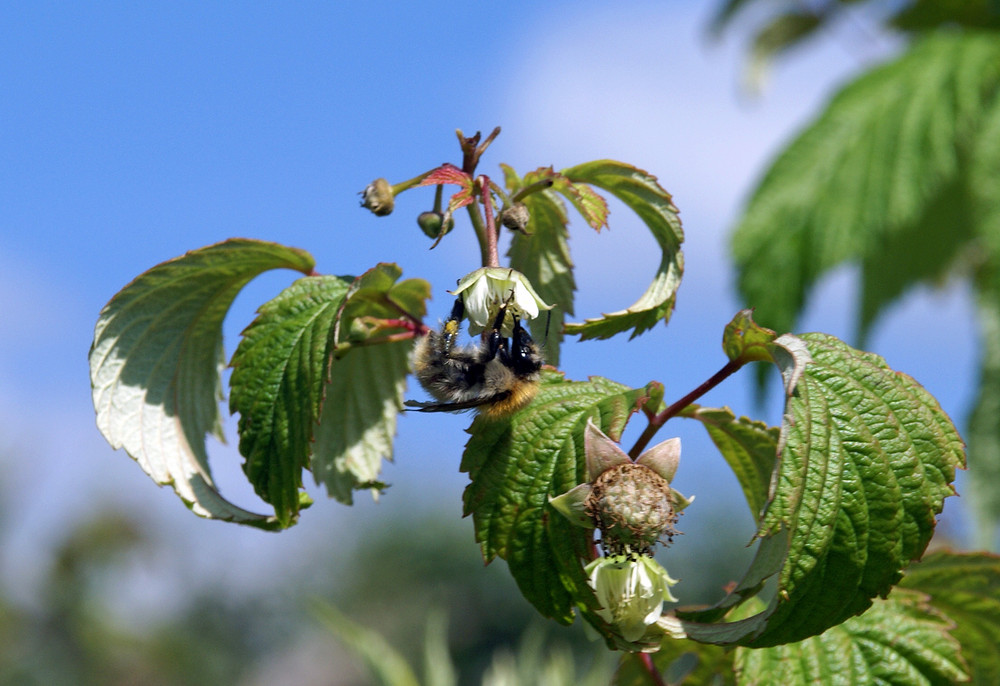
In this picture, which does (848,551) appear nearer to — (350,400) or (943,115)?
(350,400)

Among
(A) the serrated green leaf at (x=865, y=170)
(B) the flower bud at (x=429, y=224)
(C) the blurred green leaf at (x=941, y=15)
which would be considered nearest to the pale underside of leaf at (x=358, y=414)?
(B) the flower bud at (x=429, y=224)

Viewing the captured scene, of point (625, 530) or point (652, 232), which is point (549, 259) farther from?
point (625, 530)

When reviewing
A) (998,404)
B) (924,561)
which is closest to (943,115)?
(998,404)

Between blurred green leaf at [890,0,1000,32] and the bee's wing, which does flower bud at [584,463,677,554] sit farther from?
blurred green leaf at [890,0,1000,32]

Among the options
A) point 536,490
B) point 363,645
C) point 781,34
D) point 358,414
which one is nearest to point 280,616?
point 781,34

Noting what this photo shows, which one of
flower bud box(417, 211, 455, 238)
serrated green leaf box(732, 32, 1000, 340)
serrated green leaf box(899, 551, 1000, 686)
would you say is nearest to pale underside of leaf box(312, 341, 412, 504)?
flower bud box(417, 211, 455, 238)
